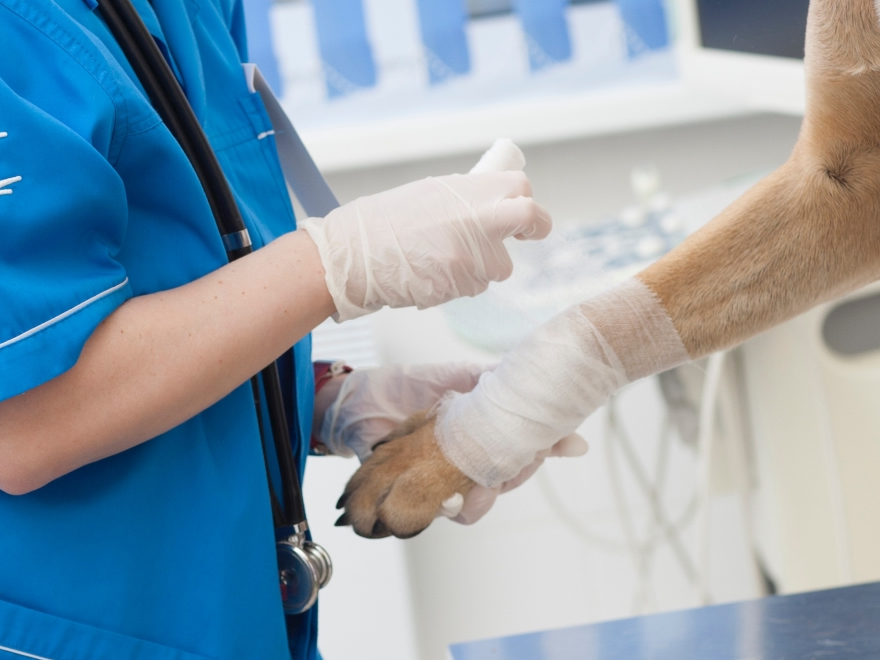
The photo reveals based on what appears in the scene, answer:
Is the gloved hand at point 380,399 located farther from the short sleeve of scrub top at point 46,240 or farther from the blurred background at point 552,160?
the blurred background at point 552,160

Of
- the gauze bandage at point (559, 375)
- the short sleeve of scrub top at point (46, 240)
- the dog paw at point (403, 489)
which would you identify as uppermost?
the short sleeve of scrub top at point (46, 240)

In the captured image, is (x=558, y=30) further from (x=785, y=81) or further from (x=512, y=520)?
(x=512, y=520)

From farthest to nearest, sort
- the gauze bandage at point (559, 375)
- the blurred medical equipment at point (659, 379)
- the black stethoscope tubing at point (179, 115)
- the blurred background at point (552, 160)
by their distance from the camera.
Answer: the blurred background at point (552, 160) < the blurred medical equipment at point (659, 379) < the gauze bandage at point (559, 375) < the black stethoscope tubing at point (179, 115)

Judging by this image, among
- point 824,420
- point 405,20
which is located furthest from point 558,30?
point 824,420

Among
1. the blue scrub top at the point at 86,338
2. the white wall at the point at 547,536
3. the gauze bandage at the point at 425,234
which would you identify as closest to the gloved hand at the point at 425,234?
the gauze bandage at the point at 425,234

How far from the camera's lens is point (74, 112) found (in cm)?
50

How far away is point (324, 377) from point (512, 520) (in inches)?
48.9

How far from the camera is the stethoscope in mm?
588

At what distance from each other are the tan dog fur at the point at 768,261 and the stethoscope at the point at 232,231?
0.33 ft

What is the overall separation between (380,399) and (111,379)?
393 mm

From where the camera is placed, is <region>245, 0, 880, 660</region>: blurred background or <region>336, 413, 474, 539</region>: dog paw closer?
<region>336, 413, 474, 539</region>: dog paw

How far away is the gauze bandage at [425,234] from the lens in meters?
0.61

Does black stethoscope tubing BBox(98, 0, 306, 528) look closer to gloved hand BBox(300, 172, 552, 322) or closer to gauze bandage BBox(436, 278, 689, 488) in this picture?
gloved hand BBox(300, 172, 552, 322)

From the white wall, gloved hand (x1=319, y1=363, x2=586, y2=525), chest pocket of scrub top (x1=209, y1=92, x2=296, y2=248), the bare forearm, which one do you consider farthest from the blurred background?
the bare forearm
